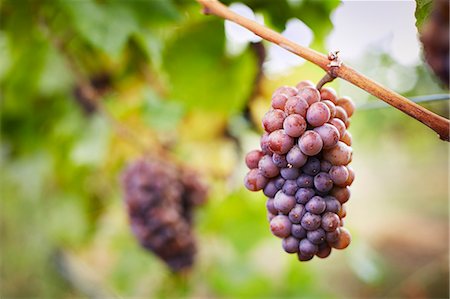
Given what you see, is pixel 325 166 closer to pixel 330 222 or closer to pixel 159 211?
pixel 330 222

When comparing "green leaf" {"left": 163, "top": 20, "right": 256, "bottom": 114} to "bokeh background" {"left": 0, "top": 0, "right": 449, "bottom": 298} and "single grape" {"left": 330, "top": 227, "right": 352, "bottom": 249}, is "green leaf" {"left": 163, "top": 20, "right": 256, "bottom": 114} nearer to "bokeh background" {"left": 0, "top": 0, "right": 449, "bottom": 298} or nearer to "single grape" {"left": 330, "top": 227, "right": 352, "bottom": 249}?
"bokeh background" {"left": 0, "top": 0, "right": 449, "bottom": 298}

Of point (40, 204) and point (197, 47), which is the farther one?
point (40, 204)

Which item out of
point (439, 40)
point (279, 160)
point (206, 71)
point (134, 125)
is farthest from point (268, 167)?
point (134, 125)

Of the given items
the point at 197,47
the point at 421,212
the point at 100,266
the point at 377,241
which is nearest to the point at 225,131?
the point at 197,47

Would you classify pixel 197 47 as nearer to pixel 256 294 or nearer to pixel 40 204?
pixel 256 294

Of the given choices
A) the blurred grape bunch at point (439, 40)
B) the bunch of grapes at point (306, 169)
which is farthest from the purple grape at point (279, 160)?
the blurred grape bunch at point (439, 40)

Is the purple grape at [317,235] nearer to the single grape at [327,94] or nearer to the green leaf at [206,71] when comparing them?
the single grape at [327,94]
